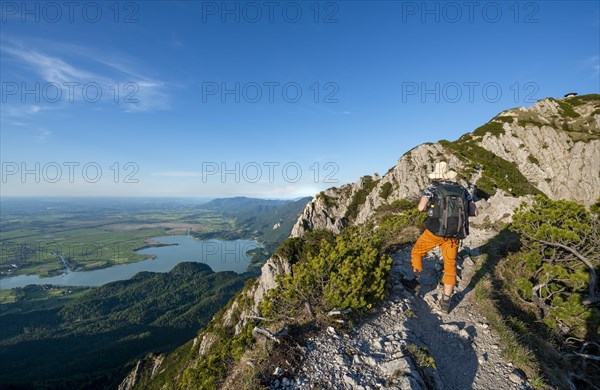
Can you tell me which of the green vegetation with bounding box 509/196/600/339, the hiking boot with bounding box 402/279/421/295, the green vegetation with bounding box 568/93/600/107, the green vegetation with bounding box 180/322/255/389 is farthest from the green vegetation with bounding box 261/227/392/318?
the green vegetation with bounding box 568/93/600/107

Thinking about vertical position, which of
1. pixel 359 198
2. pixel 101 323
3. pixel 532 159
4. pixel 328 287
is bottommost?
pixel 101 323

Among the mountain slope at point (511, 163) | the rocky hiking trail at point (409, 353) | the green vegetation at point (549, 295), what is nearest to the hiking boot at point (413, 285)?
the rocky hiking trail at point (409, 353)

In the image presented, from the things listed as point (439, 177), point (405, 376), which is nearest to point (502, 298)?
point (439, 177)

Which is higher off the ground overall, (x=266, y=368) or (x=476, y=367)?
(x=266, y=368)

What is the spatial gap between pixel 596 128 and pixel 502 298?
2648 inches

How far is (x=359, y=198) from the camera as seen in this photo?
5897 cm

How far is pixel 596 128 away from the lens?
163 ft

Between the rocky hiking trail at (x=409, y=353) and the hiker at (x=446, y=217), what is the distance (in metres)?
0.80

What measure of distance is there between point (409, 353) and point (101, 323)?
6140 inches

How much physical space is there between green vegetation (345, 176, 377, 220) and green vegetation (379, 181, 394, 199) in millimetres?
4831

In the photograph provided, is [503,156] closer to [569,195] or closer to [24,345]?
[569,195]

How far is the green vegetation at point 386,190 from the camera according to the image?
5197 centimetres

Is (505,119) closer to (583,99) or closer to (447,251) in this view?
(583,99)

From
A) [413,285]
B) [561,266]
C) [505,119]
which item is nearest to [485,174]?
[505,119]
